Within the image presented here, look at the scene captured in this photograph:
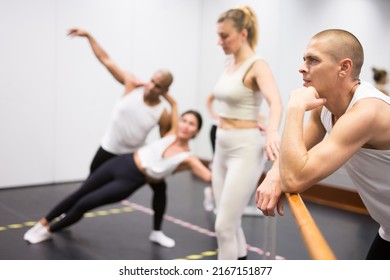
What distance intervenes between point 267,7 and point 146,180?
1.43 m

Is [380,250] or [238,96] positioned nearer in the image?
[380,250]

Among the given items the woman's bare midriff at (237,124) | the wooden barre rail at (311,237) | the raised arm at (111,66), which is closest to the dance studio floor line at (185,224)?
the woman's bare midriff at (237,124)

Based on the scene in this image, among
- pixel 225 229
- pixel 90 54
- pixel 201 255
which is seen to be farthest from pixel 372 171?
pixel 90 54

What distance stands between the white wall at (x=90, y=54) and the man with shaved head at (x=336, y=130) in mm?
681

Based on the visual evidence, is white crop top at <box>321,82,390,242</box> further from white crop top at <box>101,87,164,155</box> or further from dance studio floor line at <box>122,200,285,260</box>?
white crop top at <box>101,87,164,155</box>

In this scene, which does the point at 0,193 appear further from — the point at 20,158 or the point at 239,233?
the point at 239,233

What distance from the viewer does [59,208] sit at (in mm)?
2977

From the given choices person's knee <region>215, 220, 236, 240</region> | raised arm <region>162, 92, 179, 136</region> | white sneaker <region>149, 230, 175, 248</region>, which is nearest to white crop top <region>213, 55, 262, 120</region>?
person's knee <region>215, 220, 236, 240</region>

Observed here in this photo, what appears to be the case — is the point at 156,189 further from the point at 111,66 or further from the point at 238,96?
the point at 238,96

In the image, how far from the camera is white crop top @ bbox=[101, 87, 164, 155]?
9.95 feet

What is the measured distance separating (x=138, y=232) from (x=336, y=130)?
2418mm

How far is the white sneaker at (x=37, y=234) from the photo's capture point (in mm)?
2822

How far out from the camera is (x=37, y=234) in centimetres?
287

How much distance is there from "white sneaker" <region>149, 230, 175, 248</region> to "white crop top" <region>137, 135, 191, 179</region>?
400 mm
